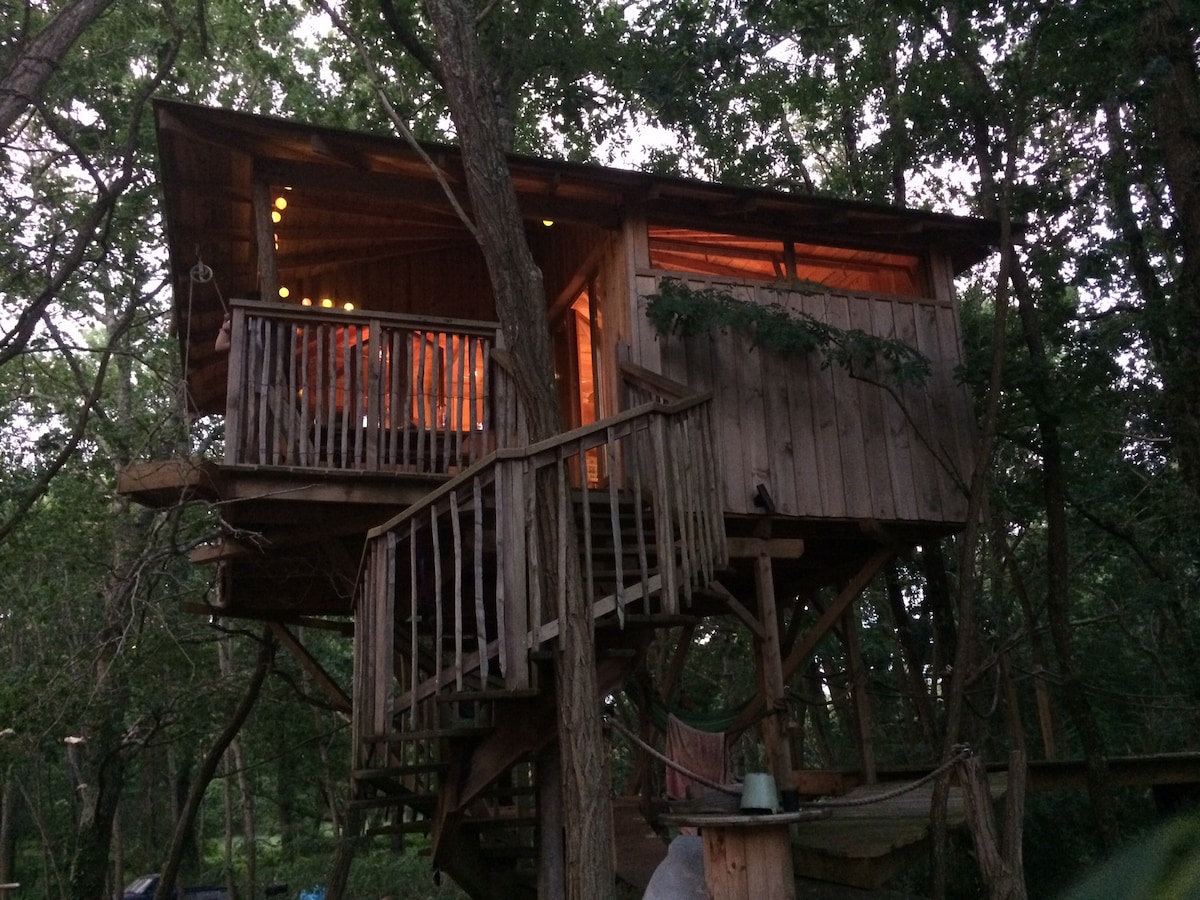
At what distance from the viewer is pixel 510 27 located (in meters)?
13.6

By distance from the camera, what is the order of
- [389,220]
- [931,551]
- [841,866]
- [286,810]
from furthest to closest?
[286,810] → [931,551] → [389,220] → [841,866]

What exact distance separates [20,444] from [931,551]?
10200mm

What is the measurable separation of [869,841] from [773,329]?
3.76 meters

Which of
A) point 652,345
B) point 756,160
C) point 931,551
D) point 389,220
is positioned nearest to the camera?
point 652,345

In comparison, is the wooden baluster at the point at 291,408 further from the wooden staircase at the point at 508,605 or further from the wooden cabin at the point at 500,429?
the wooden staircase at the point at 508,605

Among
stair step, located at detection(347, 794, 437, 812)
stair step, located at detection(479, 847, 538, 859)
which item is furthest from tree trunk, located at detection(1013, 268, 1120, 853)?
stair step, located at detection(347, 794, 437, 812)

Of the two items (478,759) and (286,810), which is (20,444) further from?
(286,810)

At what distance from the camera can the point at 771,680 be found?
25.1ft

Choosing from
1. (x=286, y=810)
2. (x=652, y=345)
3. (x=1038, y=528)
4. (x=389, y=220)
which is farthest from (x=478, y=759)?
(x=286, y=810)

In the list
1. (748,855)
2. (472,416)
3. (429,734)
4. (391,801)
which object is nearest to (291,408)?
(472,416)

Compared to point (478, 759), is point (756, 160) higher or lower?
higher

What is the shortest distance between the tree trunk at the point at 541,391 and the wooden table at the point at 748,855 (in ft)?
2.55

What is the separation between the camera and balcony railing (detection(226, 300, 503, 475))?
673cm

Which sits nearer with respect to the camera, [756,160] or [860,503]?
[860,503]
